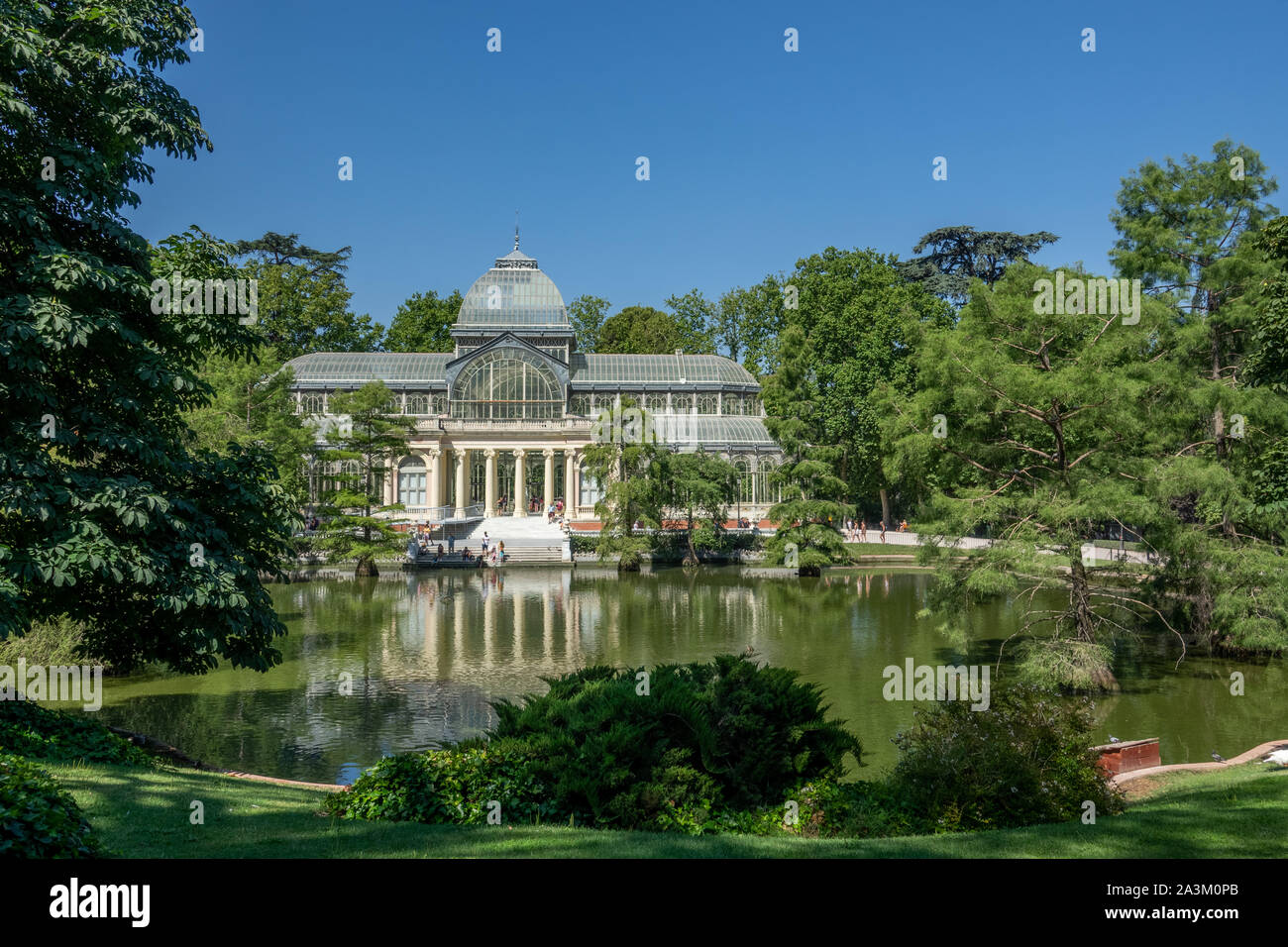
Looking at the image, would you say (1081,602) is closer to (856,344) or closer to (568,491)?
(856,344)

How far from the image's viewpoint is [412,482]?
58.4 m

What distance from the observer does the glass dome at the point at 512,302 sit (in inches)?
2450

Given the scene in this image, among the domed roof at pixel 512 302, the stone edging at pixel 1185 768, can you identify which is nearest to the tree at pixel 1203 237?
the stone edging at pixel 1185 768

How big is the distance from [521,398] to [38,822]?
5552 cm

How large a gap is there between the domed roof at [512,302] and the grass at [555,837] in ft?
179

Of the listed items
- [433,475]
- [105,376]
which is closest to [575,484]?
[433,475]

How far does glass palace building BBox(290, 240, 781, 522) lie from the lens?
5781 centimetres

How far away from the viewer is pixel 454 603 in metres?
31.6

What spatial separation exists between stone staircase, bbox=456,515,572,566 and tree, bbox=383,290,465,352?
2777 centimetres

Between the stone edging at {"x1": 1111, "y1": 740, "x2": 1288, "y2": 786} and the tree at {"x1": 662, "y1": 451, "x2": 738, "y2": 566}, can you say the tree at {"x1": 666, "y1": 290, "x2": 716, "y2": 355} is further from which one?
the stone edging at {"x1": 1111, "y1": 740, "x2": 1288, "y2": 786}

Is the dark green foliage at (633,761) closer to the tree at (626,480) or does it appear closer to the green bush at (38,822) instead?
the green bush at (38,822)

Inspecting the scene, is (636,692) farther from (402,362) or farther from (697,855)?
(402,362)

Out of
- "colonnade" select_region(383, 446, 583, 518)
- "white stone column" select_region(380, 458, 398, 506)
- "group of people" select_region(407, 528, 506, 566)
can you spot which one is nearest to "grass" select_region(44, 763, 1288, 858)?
"group of people" select_region(407, 528, 506, 566)
